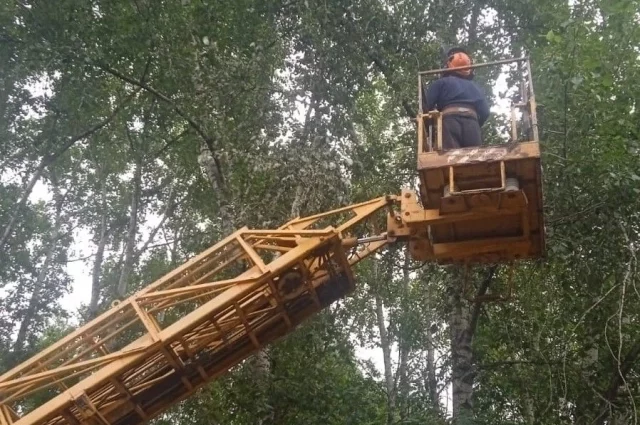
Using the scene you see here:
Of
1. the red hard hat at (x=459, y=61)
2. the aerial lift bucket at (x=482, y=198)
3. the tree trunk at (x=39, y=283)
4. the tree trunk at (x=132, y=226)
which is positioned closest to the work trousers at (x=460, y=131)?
the aerial lift bucket at (x=482, y=198)

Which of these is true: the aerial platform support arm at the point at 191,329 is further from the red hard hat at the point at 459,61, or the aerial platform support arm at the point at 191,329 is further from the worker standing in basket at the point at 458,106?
the red hard hat at the point at 459,61

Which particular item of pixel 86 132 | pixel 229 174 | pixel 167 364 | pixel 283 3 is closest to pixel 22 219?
pixel 86 132

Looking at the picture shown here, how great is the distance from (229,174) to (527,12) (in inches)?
207

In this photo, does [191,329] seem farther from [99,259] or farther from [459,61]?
[99,259]

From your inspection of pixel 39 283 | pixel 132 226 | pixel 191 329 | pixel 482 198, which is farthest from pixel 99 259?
pixel 482 198

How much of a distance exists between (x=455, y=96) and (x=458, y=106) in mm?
115

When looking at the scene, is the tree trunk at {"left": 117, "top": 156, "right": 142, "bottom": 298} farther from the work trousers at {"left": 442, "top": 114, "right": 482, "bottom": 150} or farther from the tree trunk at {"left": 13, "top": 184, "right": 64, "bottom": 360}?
the work trousers at {"left": 442, "top": 114, "right": 482, "bottom": 150}

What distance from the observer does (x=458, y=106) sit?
6.07 m

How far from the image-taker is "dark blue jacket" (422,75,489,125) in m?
6.12

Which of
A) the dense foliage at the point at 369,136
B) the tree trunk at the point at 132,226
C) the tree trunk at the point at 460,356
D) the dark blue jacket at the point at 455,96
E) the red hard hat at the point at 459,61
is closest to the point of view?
the dark blue jacket at the point at 455,96

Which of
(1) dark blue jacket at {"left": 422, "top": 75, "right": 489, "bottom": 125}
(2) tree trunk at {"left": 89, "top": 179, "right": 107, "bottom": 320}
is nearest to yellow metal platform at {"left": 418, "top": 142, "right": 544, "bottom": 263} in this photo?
(1) dark blue jacket at {"left": 422, "top": 75, "right": 489, "bottom": 125}

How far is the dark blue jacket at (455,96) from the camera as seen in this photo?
241 inches

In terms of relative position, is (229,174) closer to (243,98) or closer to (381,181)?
(243,98)

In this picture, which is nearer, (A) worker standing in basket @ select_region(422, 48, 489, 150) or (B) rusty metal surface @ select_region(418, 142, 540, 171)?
(B) rusty metal surface @ select_region(418, 142, 540, 171)
